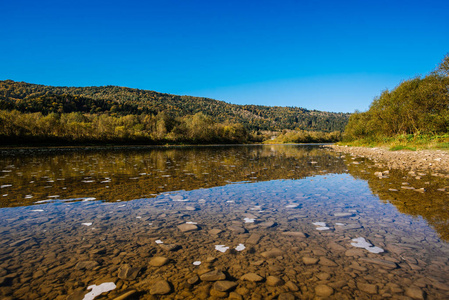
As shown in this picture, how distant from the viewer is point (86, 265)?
3455 mm

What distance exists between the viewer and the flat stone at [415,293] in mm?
2684

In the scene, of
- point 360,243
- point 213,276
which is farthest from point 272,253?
point 360,243

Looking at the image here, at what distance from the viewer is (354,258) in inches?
144

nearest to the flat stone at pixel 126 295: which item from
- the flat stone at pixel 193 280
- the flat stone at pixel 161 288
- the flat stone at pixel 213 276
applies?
the flat stone at pixel 161 288

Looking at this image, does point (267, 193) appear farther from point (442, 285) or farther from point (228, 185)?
point (442, 285)

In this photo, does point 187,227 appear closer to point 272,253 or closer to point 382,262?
point 272,253

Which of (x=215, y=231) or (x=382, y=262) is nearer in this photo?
(x=382, y=262)

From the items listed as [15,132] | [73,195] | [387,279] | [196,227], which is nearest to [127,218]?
[196,227]

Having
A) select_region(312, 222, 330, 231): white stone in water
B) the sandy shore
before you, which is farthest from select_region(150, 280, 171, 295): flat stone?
the sandy shore

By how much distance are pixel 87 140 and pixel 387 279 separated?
81003 mm

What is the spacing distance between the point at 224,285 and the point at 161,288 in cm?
80

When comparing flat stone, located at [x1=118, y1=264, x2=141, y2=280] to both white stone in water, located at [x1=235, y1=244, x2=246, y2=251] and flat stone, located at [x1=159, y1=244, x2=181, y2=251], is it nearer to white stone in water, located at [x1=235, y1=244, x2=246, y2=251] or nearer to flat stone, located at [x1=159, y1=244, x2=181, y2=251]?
flat stone, located at [x1=159, y1=244, x2=181, y2=251]

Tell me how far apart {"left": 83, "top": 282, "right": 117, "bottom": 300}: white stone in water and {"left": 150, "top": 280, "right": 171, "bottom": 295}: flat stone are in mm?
525

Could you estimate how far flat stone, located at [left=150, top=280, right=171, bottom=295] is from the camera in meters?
2.81
